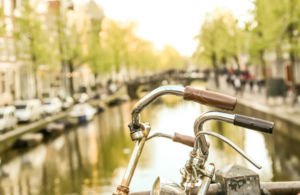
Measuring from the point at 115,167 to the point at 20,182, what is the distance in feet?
A: 13.4


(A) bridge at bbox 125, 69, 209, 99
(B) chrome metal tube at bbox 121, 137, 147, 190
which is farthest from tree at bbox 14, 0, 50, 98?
(B) chrome metal tube at bbox 121, 137, 147, 190

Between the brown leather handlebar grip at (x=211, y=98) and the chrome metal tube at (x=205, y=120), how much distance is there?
0.15 ft

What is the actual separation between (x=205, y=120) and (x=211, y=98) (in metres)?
0.19

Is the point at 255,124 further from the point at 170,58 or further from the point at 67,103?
the point at 170,58

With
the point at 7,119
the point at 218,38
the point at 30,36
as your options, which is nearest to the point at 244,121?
the point at 7,119

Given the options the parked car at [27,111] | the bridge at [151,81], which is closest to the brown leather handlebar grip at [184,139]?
the parked car at [27,111]

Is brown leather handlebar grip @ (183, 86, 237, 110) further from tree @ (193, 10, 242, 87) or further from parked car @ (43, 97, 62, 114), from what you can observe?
tree @ (193, 10, 242, 87)

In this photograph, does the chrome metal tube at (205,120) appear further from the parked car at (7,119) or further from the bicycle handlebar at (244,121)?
the parked car at (7,119)

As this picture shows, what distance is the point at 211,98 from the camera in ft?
8.16

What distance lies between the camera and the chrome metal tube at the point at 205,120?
251 centimetres

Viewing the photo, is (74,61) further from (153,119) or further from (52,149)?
(52,149)

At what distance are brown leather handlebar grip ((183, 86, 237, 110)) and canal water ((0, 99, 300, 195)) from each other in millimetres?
14309

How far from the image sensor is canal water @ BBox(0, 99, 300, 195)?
1917cm

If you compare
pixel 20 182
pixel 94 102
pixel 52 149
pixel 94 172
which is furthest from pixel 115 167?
pixel 94 102
